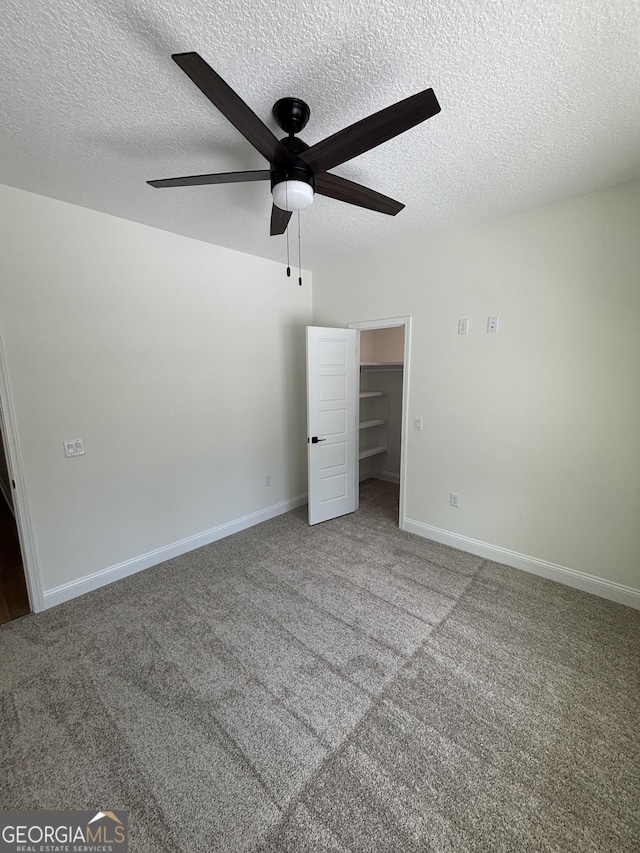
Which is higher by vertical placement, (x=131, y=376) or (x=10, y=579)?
(x=131, y=376)

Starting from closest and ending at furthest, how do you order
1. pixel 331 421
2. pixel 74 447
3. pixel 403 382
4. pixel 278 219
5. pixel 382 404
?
pixel 278 219 → pixel 74 447 → pixel 403 382 → pixel 331 421 → pixel 382 404

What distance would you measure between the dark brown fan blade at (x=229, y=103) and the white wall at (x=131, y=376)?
1.75 metres

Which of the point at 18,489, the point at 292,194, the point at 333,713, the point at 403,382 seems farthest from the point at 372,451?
the point at 18,489

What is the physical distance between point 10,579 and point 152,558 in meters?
1.10

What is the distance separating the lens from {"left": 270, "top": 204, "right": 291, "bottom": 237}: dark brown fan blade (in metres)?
1.71

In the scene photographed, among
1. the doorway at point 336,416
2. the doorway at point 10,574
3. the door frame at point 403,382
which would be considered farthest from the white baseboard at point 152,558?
the door frame at point 403,382

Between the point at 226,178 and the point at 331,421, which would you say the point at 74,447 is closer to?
the point at 226,178

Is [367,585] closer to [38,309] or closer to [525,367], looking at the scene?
[525,367]

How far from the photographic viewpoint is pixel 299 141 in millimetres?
1434

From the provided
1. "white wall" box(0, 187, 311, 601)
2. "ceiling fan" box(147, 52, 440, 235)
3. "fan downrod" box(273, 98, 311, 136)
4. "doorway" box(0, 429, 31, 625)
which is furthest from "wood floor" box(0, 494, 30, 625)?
"fan downrod" box(273, 98, 311, 136)

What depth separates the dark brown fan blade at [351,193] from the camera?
149 cm

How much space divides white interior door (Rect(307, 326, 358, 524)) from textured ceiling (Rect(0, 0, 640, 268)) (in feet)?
4.57

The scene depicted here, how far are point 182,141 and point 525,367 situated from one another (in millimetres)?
2669

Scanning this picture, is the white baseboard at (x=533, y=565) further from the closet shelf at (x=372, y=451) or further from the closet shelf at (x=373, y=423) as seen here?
the closet shelf at (x=373, y=423)
